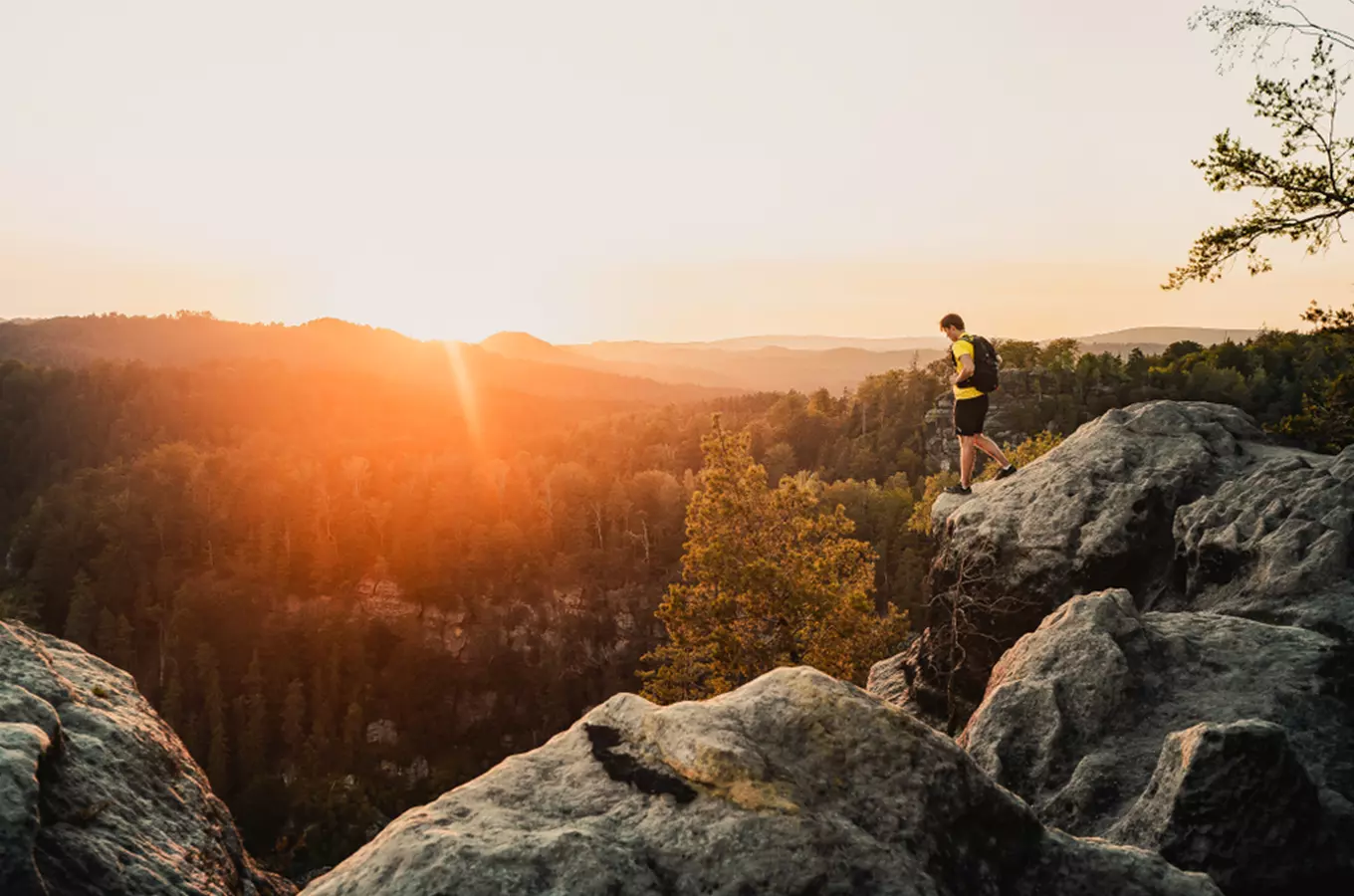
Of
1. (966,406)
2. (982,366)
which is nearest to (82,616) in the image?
(966,406)

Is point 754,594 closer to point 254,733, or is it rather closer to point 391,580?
point 254,733

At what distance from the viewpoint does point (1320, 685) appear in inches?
333

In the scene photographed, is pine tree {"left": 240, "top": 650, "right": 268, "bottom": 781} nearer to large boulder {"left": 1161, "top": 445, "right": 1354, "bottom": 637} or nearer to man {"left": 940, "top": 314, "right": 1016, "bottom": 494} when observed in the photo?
man {"left": 940, "top": 314, "right": 1016, "bottom": 494}

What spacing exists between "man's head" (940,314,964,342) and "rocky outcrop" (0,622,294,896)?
46.0 ft

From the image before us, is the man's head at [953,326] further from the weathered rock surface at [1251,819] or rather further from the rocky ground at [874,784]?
the weathered rock surface at [1251,819]

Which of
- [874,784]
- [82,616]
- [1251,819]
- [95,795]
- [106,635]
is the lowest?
[106,635]

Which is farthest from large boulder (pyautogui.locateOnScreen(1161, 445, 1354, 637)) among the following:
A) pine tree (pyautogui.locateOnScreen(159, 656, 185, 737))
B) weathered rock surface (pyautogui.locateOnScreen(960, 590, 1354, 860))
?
pine tree (pyautogui.locateOnScreen(159, 656, 185, 737))

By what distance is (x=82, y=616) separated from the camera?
10762 centimetres

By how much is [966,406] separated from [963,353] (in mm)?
1242

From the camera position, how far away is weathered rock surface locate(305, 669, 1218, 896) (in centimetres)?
442

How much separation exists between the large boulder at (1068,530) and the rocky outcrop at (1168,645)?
0.04 meters

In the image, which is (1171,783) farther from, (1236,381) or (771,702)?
(1236,381)

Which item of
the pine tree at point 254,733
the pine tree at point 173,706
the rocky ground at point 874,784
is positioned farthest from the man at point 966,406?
the pine tree at point 173,706

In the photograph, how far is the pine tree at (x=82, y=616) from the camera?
106m
